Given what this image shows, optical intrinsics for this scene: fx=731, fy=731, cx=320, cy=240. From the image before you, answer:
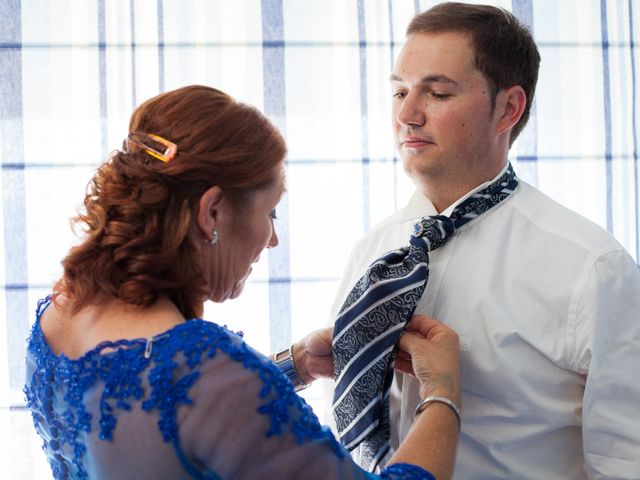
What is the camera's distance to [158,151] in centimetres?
98

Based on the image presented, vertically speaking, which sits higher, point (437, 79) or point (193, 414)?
point (437, 79)

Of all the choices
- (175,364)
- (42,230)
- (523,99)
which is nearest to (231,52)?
(42,230)

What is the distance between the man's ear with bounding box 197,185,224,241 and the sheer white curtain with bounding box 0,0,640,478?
94 cm

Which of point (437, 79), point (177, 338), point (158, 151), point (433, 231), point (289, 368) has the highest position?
point (437, 79)

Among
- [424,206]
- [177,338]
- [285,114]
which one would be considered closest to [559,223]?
[424,206]

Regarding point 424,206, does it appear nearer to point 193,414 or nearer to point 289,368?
point 289,368

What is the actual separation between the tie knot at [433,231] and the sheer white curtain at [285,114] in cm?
63

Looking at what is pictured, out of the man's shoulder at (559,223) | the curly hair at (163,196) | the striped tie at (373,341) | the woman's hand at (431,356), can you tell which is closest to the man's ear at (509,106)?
the man's shoulder at (559,223)

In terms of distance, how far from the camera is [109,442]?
34.9 inches

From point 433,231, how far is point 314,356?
33 centimetres

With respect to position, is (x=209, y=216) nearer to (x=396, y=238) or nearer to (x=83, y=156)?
(x=396, y=238)

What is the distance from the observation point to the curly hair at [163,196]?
0.96m

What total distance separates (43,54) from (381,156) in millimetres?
923

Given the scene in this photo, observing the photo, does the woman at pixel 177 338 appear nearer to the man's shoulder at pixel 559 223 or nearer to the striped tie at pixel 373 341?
the striped tie at pixel 373 341
